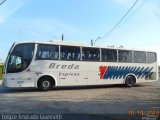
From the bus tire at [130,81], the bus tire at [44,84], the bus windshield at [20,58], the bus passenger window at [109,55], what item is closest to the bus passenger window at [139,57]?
the bus tire at [130,81]

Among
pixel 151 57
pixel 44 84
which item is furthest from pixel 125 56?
pixel 44 84

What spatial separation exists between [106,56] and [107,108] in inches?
402

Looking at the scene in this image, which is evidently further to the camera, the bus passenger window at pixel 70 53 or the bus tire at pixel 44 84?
the bus passenger window at pixel 70 53

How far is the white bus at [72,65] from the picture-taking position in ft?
64.1

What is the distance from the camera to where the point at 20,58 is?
1952 cm

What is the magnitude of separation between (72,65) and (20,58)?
11.1 ft

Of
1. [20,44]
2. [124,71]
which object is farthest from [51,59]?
[124,71]

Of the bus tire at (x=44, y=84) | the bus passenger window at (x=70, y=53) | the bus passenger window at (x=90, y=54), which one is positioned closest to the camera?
the bus tire at (x=44, y=84)

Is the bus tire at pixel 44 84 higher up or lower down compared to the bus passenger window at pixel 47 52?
lower down

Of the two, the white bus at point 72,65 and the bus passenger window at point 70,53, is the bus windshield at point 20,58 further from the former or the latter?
the bus passenger window at point 70,53

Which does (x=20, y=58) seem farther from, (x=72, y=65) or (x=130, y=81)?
(x=130, y=81)

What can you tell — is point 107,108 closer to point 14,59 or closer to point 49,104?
point 49,104

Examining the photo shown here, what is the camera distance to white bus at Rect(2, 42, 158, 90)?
64.1 feet

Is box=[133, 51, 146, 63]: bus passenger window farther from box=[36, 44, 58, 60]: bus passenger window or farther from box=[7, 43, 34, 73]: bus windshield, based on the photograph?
box=[7, 43, 34, 73]: bus windshield
